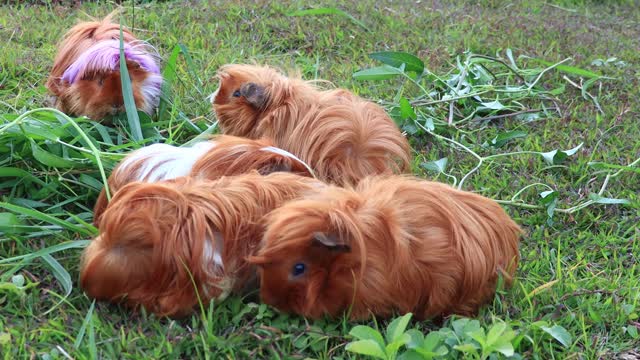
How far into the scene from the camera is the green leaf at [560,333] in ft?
5.96

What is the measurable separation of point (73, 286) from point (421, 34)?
2.98 m

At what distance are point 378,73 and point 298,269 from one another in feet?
5.66

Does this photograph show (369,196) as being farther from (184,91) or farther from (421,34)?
(421,34)

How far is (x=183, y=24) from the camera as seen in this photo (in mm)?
4289

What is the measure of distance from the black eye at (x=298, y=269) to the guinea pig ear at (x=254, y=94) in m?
1.02

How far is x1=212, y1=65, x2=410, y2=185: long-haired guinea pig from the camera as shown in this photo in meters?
2.43

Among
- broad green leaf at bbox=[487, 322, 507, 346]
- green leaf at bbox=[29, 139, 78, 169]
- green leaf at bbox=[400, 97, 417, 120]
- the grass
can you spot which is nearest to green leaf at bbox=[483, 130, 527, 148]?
the grass

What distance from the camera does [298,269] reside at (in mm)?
1756

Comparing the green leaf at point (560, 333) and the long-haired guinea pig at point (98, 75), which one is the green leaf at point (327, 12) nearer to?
the long-haired guinea pig at point (98, 75)

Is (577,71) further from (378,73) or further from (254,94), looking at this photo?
(254,94)

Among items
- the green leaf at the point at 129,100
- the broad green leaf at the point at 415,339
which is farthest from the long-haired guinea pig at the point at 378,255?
the green leaf at the point at 129,100

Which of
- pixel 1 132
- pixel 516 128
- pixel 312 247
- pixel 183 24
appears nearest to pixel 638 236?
pixel 516 128

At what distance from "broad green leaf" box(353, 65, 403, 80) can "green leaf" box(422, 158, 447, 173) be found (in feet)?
2.22

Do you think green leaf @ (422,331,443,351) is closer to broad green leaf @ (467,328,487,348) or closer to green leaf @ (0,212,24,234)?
broad green leaf @ (467,328,487,348)
